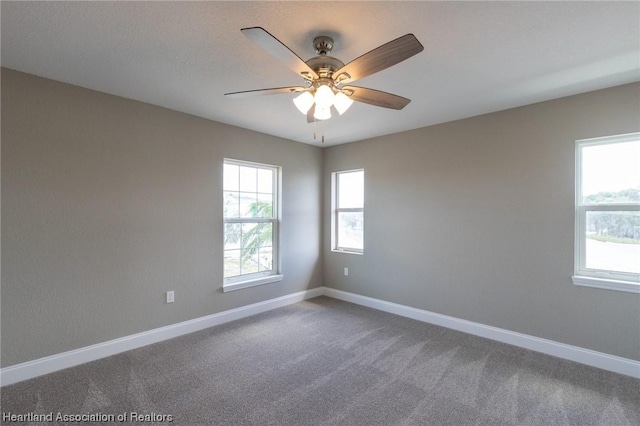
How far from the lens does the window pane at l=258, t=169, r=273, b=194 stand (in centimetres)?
421

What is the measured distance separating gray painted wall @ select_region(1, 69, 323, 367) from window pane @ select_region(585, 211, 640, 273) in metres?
3.73

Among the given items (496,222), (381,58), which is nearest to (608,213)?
(496,222)

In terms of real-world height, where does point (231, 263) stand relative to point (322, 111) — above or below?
below

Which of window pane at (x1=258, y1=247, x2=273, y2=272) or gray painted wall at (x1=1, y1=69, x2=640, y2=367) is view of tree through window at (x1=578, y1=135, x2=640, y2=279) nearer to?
gray painted wall at (x1=1, y1=69, x2=640, y2=367)

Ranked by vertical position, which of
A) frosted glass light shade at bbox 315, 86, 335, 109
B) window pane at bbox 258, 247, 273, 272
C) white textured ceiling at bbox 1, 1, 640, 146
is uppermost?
white textured ceiling at bbox 1, 1, 640, 146

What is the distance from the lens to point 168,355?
2.83 metres

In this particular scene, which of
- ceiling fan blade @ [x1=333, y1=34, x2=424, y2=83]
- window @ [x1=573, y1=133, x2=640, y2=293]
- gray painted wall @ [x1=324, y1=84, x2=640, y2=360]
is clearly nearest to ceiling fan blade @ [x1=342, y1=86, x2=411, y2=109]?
ceiling fan blade @ [x1=333, y1=34, x2=424, y2=83]

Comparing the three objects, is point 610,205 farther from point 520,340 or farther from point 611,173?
point 520,340

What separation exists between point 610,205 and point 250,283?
383 centimetres

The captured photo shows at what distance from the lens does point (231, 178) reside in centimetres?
387

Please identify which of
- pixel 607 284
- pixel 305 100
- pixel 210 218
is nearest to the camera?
pixel 305 100

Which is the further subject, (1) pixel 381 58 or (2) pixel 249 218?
(2) pixel 249 218

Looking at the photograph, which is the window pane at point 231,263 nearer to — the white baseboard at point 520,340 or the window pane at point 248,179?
the window pane at point 248,179

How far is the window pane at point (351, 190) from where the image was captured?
4.59m
